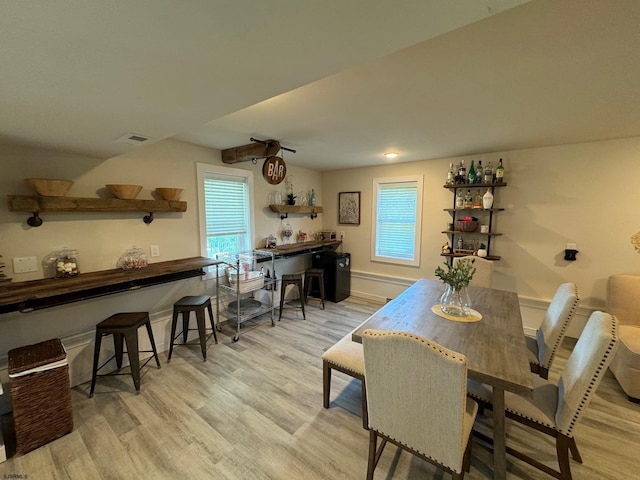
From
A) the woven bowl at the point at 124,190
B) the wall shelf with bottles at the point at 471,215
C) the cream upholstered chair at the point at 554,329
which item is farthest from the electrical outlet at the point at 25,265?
the wall shelf with bottles at the point at 471,215

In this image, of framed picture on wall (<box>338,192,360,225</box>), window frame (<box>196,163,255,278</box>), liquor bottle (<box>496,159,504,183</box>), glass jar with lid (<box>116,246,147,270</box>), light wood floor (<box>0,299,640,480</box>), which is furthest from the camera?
framed picture on wall (<box>338,192,360,225</box>)

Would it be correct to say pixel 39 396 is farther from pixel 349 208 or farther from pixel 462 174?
pixel 462 174

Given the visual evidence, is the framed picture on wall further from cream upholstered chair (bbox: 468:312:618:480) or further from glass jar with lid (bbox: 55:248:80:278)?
glass jar with lid (bbox: 55:248:80:278)

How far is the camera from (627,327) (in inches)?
94.8

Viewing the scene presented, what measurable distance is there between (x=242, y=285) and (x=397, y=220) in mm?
2693

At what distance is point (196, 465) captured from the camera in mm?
1604

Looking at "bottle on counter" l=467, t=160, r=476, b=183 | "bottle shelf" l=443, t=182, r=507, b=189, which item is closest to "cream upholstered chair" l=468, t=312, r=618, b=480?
"bottle shelf" l=443, t=182, r=507, b=189

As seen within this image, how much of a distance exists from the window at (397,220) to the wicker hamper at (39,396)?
401 centimetres

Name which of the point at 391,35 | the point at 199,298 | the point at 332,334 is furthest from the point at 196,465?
the point at 391,35

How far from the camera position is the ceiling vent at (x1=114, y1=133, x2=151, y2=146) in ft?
6.13

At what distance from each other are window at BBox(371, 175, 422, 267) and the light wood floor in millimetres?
2256

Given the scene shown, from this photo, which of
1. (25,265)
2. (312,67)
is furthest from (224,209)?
(312,67)

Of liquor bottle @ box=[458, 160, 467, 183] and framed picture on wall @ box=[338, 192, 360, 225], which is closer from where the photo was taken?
liquor bottle @ box=[458, 160, 467, 183]

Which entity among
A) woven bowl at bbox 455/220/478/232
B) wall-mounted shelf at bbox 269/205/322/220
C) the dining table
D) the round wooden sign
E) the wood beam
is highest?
the wood beam
